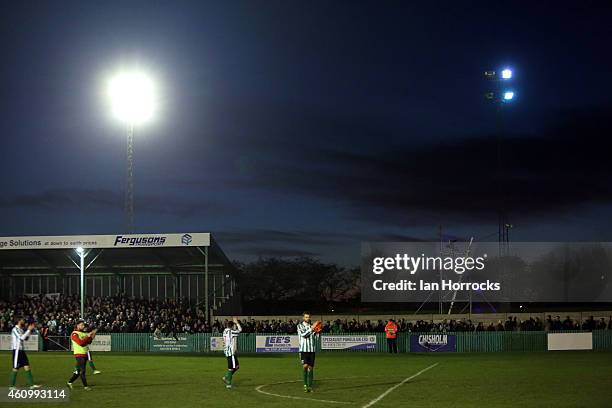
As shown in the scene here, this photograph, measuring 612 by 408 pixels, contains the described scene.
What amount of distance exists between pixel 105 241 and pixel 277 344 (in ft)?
52.4

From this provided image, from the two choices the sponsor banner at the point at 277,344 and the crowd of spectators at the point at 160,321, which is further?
the crowd of spectators at the point at 160,321

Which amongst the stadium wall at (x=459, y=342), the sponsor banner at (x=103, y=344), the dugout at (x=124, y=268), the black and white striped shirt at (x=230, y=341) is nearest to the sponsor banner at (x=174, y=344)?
the stadium wall at (x=459, y=342)

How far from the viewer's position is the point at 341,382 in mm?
22859

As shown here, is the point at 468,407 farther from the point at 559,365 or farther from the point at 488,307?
the point at 488,307

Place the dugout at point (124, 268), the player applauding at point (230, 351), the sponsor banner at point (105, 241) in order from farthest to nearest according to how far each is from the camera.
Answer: the dugout at point (124, 268) → the sponsor banner at point (105, 241) → the player applauding at point (230, 351)

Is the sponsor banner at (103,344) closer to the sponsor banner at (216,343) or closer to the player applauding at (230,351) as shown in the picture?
the sponsor banner at (216,343)

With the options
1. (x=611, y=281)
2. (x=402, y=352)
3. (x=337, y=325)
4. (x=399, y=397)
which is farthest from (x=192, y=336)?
(x=611, y=281)

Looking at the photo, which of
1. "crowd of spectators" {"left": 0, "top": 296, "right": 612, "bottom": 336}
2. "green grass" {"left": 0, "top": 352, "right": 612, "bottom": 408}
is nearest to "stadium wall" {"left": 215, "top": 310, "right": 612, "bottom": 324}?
"crowd of spectators" {"left": 0, "top": 296, "right": 612, "bottom": 336}

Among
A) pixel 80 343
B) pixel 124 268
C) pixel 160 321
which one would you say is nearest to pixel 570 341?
pixel 160 321

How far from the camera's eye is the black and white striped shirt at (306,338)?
800 inches

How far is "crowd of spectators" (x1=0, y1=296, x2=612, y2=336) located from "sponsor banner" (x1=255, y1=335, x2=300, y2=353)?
1.75 m

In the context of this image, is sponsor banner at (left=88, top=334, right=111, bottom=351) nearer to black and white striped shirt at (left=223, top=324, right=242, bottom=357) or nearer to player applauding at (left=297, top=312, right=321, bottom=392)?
black and white striped shirt at (left=223, top=324, right=242, bottom=357)

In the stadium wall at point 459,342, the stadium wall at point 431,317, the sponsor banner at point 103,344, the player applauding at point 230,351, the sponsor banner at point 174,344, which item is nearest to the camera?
the player applauding at point 230,351

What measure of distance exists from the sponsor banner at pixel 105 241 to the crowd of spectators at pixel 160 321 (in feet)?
14.7
